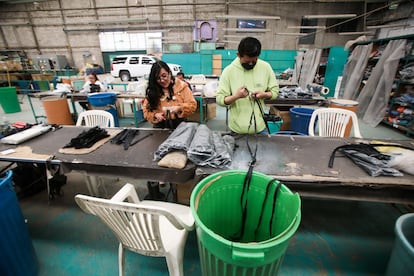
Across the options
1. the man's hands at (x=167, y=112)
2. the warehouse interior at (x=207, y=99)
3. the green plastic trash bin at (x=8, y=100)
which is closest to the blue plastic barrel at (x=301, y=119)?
the warehouse interior at (x=207, y=99)

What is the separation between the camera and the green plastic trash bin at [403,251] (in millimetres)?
824

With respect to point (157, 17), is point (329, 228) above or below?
below

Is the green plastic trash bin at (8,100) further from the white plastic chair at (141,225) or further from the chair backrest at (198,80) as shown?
the white plastic chair at (141,225)

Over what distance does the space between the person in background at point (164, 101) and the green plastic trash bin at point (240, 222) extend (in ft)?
3.71

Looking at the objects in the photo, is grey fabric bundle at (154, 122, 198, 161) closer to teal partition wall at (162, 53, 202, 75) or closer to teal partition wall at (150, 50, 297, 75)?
teal partition wall at (150, 50, 297, 75)

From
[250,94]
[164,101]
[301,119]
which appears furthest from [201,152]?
[301,119]

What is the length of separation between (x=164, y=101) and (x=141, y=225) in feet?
4.37

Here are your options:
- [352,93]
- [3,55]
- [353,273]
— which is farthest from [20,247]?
[3,55]

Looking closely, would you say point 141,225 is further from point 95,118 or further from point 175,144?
point 95,118

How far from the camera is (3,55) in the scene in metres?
10.5

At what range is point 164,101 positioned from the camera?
6.55ft

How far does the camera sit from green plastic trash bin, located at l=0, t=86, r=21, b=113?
211 inches

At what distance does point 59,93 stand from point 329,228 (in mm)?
5211

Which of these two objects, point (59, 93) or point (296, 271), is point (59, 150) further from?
point (59, 93)
